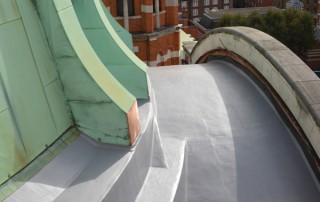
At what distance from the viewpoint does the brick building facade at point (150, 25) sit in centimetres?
2110

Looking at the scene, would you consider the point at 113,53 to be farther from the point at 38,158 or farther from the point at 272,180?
the point at 272,180

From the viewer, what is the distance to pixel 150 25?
21281 mm

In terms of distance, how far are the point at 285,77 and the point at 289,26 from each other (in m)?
32.2

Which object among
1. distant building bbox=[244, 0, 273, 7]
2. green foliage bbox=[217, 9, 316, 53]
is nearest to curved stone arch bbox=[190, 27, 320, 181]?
green foliage bbox=[217, 9, 316, 53]

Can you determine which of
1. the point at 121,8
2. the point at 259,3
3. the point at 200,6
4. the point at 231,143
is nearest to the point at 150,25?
the point at 121,8

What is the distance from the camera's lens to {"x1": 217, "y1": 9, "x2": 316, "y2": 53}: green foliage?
3719cm

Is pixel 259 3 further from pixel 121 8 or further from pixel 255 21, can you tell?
pixel 121 8

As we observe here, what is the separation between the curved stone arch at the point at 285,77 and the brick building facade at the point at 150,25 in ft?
39.7

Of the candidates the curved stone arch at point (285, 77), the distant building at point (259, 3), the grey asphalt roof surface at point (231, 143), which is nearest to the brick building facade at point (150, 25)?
the curved stone arch at point (285, 77)

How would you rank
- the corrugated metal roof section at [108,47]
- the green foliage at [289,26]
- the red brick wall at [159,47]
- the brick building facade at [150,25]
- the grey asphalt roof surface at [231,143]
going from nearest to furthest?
the corrugated metal roof section at [108,47]
the grey asphalt roof surface at [231,143]
the brick building facade at [150,25]
the red brick wall at [159,47]
the green foliage at [289,26]

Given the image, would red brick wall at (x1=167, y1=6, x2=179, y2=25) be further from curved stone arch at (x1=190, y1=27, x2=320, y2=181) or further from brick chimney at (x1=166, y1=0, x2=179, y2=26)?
curved stone arch at (x1=190, y1=27, x2=320, y2=181)

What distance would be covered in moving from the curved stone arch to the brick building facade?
1209 cm

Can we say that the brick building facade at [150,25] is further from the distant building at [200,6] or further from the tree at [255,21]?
→ the distant building at [200,6]

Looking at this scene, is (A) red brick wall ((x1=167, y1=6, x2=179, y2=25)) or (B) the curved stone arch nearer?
(B) the curved stone arch
